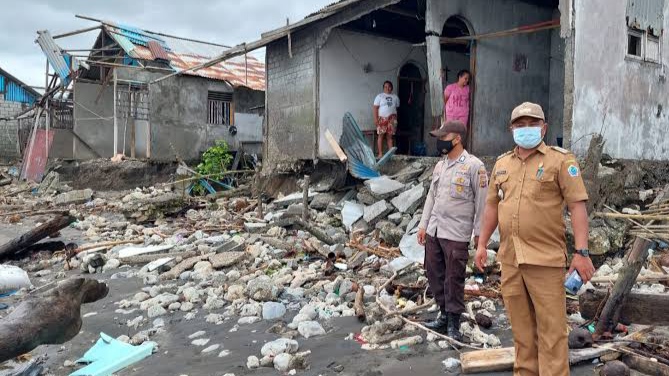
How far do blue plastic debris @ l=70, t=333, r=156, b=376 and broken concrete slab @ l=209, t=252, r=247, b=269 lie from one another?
2.20 m

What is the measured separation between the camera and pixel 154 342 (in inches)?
176

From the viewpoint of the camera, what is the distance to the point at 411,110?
12.0 m

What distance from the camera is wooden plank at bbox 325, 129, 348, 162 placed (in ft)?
30.9

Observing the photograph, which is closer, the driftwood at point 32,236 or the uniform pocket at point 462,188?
the uniform pocket at point 462,188

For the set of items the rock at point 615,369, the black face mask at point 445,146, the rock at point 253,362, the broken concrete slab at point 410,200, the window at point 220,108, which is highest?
the window at point 220,108

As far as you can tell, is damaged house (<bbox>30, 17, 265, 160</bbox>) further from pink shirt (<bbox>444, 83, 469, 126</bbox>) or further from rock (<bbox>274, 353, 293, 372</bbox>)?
rock (<bbox>274, 353, 293, 372</bbox>)

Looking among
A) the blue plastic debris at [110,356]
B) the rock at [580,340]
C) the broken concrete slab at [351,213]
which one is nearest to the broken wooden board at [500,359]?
the rock at [580,340]

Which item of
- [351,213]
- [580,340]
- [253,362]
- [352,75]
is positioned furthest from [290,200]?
[580,340]

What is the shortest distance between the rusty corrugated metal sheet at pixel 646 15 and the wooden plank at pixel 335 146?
5.30 meters

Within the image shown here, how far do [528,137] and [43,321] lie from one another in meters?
3.40

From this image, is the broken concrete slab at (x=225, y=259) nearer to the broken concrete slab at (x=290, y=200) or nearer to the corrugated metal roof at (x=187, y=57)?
the broken concrete slab at (x=290, y=200)

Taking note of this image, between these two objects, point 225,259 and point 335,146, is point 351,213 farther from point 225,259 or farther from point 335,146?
point 225,259

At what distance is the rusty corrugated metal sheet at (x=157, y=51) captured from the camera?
55.3ft

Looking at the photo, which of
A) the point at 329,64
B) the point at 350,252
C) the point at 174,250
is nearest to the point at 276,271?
the point at 350,252
